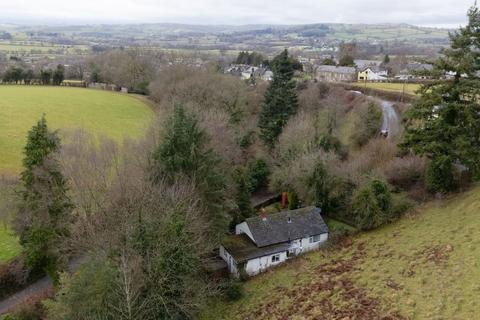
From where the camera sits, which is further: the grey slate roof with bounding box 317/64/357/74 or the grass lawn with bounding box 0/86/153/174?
the grey slate roof with bounding box 317/64/357/74

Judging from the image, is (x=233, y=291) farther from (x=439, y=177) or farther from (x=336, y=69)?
(x=336, y=69)

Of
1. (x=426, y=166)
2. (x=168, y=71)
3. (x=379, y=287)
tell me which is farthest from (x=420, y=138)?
(x=168, y=71)

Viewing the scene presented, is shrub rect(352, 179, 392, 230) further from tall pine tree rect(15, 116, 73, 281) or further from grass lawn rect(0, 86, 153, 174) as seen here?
grass lawn rect(0, 86, 153, 174)

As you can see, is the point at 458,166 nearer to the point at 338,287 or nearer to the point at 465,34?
the point at 465,34

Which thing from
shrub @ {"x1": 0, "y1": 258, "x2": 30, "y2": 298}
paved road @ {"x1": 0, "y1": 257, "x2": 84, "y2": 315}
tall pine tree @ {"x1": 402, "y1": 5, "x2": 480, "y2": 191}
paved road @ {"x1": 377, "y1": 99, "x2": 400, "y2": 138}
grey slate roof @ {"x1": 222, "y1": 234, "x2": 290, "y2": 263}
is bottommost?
paved road @ {"x1": 0, "y1": 257, "x2": 84, "y2": 315}

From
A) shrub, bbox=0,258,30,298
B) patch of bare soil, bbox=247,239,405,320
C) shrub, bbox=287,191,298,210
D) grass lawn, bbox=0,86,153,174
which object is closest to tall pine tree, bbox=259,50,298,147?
shrub, bbox=287,191,298,210
